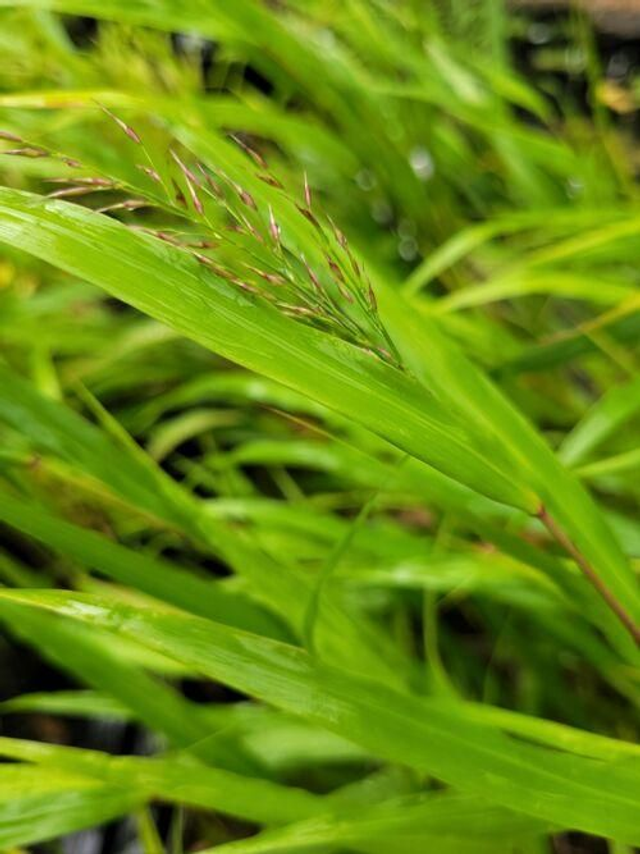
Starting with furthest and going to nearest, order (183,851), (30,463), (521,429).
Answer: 1. (183,851)
2. (30,463)
3. (521,429)

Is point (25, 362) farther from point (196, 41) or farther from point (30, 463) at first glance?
point (196, 41)

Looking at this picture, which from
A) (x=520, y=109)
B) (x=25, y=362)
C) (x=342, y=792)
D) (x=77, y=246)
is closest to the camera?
(x=77, y=246)

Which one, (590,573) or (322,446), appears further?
(322,446)

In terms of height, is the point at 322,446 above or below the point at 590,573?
above

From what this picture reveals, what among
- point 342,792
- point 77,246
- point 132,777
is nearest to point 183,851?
point 342,792
